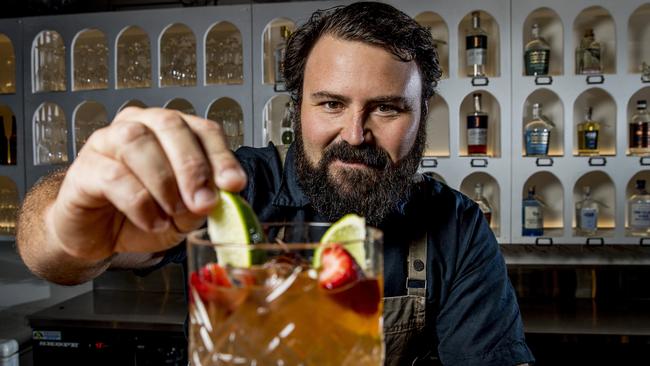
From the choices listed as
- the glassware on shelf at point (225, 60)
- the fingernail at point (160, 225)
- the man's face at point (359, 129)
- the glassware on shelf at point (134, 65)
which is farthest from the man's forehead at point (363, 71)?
the glassware on shelf at point (134, 65)

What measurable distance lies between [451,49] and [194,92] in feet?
3.92

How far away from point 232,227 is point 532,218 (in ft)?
8.49

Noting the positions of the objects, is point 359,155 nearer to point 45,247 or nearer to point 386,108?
point 386,108

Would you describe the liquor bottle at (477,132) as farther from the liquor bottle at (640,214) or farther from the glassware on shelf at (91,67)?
the glassware on shelf at (91,67)

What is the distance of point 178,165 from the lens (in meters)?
0.62

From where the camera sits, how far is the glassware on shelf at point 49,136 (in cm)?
328

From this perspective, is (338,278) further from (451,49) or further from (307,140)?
(451,49)

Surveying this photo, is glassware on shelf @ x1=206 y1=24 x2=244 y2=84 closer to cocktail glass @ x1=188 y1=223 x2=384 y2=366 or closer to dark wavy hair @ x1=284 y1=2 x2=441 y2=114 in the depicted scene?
dark wavy hair @ x1=284 y1=2 x2=441 y2=114

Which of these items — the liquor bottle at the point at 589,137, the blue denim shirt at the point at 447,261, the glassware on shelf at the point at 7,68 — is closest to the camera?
the blue denim shirt at the point at 447,261

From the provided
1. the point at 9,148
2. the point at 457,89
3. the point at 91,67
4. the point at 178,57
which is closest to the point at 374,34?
the point at 457,89

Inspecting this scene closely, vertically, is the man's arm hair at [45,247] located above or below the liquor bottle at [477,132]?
below

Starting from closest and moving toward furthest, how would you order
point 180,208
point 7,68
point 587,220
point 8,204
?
point 180,208 < point 587,220 < point 8,204 < point 7,68

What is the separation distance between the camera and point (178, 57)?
3.24 m

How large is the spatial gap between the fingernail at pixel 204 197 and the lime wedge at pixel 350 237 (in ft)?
0.35
